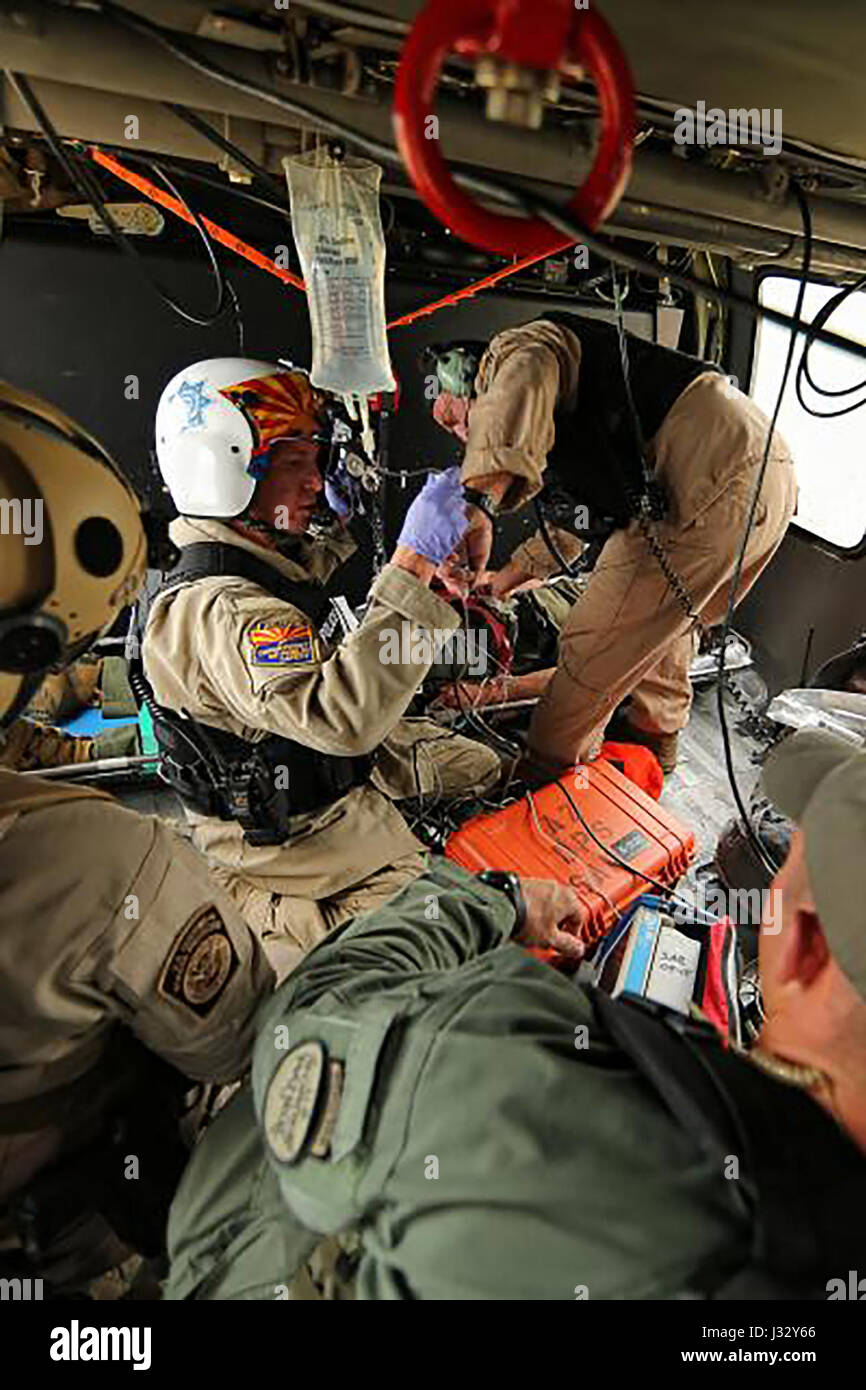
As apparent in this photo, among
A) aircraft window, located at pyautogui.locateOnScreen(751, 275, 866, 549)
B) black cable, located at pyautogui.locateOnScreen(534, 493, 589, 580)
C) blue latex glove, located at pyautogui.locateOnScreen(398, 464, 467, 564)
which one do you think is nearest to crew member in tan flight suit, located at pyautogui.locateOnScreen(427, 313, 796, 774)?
blue latex glove, located at pyautogui.locateOnScreen(398, 464, 467, 564)

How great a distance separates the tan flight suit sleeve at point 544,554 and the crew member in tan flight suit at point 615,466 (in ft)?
2.18

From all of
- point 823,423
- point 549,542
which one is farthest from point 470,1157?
point 823,423

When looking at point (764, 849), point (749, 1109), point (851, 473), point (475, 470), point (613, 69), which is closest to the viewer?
point (613, 69)

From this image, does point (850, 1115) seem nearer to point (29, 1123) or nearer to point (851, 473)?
point (29, 1123)

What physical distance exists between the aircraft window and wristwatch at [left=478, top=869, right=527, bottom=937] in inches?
137

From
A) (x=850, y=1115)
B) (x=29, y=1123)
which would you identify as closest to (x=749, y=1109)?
(x=850, y=1115)

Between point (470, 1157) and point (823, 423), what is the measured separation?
188 inches

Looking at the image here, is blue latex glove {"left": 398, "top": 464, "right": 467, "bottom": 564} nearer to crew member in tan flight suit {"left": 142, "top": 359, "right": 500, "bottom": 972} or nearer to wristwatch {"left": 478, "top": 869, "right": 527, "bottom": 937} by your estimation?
crew member in tan flight suit {"left": 142, "top": 359, "right": 500, "bottom": 972}

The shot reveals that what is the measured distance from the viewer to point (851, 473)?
4449mm

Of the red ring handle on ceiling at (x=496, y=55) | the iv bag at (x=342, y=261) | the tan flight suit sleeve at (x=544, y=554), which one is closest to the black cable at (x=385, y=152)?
the red ring handle on ceiling at (x=496, y=55)

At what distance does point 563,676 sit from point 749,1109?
9.35 feet

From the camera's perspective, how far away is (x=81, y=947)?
1303 millimetres

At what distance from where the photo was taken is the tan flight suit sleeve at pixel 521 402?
277cm

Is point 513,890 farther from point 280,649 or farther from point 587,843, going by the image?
point 587,843
